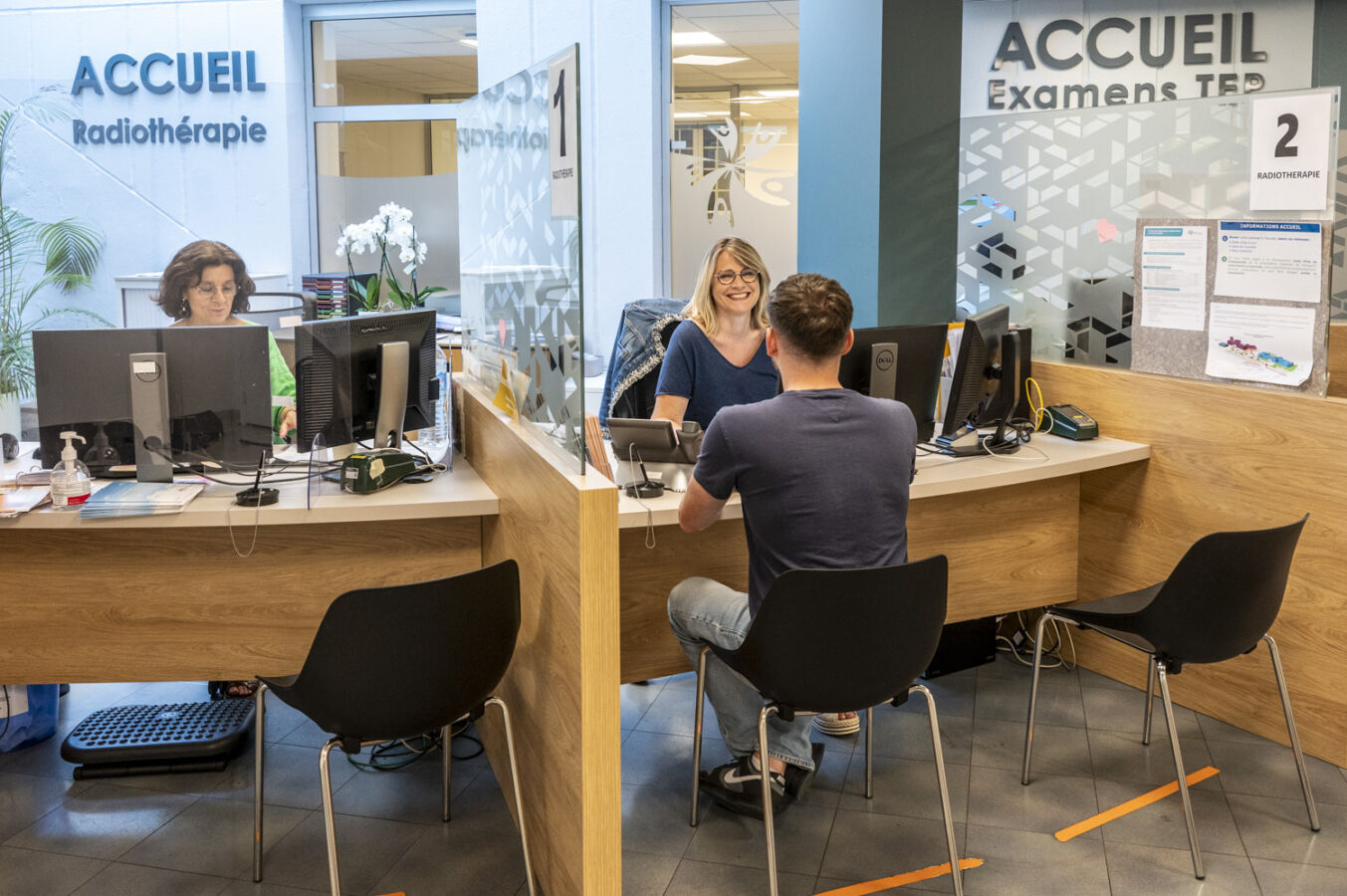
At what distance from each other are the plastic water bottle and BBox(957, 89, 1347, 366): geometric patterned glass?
1803mm

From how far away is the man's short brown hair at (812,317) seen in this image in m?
2.29

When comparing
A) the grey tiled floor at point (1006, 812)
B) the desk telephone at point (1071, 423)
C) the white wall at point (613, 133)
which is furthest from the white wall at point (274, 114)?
the grey tiled floor at point (1006, 812)

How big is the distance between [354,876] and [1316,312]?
2.69 metres

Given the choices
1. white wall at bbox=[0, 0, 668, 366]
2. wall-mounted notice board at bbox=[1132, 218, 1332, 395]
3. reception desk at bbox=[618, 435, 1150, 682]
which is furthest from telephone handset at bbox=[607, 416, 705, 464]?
white wall at bbox=[0, 0, 668, 366]

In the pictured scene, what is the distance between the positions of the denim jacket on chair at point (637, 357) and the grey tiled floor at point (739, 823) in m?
1.01

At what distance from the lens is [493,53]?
6523 mm

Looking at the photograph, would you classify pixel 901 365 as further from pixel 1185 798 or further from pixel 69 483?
pixel 69 483

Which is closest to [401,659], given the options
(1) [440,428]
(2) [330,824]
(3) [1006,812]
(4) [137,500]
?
(2) [330,824]

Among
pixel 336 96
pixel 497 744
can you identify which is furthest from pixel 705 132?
pixel 497 744

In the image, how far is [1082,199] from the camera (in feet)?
11.8

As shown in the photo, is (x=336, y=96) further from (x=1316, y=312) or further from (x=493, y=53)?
(x=1316, y=312)

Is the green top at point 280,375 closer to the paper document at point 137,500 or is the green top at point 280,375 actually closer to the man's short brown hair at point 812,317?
the paper document at point 137,500

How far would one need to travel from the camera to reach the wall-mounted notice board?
2.97 metres

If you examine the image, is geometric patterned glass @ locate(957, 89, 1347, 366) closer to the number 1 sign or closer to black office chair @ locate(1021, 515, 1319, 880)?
black office chair @ locate(1021, 515, 1319, 880)
